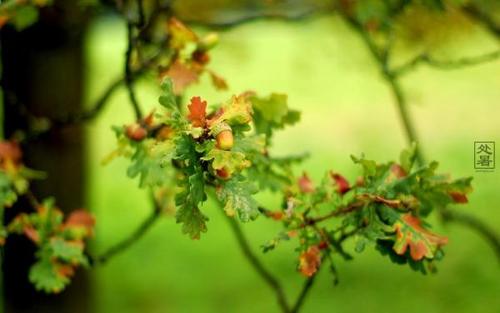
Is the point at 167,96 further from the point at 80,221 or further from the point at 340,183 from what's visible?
the point at 80,221

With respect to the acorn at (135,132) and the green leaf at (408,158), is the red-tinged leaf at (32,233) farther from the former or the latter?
the green leaf at (408,158)

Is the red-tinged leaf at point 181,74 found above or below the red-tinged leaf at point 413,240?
above

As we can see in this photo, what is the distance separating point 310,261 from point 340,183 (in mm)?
207

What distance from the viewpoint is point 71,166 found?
143 inches

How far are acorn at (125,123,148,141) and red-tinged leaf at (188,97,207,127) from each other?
42 cm

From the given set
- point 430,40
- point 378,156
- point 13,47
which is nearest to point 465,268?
point 430,40

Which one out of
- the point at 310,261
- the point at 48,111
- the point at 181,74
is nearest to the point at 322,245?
the point at 310,261

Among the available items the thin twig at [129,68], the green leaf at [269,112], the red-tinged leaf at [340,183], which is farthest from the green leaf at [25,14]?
the red-tinged leaf at [340,183]

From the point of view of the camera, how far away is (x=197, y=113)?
1.56m

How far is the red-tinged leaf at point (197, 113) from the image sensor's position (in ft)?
5.10

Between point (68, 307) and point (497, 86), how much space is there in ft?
27.6

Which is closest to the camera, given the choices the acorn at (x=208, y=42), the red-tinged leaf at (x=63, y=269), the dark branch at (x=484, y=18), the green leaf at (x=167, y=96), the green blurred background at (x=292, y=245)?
the green leaf at (x=167, y=96)

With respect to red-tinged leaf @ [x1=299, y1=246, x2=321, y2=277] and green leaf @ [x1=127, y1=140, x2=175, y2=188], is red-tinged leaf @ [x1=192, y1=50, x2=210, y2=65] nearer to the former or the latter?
green leaf @ [x1=127, y1=140, x2=175, y2=188]

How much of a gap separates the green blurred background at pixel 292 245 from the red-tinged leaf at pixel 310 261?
114 cm
